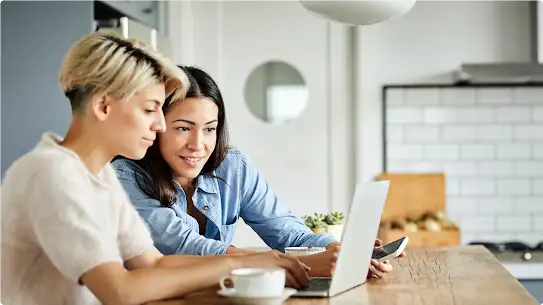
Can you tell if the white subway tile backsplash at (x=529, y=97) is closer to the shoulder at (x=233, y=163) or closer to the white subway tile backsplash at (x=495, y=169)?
the white subway tile backsplash at (x=495, y=169)

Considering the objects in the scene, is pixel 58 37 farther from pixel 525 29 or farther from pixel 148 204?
pixel 525 29

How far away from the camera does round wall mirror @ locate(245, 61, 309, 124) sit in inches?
219

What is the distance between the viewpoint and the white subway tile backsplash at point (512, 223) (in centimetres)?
545

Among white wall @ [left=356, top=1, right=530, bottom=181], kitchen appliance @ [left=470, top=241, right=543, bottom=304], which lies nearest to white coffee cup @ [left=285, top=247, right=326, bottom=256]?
kitchen appliance @ [left=470, top=241, right=543, bottom=304]

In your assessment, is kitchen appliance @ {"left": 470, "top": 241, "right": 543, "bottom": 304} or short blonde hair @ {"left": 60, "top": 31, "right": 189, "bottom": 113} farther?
kitchen appliance @ {"left": 470, "top": 241, "right": 543, "bottom": 304}

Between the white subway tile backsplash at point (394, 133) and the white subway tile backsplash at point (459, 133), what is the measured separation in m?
→ 0.26

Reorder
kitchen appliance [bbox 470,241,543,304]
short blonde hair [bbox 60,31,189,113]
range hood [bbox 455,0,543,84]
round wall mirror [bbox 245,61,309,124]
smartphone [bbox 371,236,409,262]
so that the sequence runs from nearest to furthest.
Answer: short blonde hair [bbox 60,31,189,113] < smartphone [bbox 371,236,409,262] < kitchen appliance [bbox 470,241,543,304] < range hood [bbox 455,0,543,84] < round wall mirror [bbox 245,61,309,124]

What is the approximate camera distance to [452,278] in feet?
7.29

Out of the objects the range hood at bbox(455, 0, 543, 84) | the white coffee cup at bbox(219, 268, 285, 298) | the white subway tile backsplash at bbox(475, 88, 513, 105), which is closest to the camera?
the white coffee cup at bbox(219, 268, 285, 298)

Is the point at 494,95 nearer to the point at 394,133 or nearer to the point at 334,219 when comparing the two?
the point at 394,133

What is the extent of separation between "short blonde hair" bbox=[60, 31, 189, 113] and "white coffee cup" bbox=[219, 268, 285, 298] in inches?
17.8

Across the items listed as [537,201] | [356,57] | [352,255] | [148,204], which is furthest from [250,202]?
[537,201]

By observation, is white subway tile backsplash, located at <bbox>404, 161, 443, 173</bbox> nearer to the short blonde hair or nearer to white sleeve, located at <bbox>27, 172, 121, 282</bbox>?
the short blonde hair

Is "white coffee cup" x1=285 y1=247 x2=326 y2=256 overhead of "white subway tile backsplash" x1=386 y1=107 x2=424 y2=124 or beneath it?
beneath
